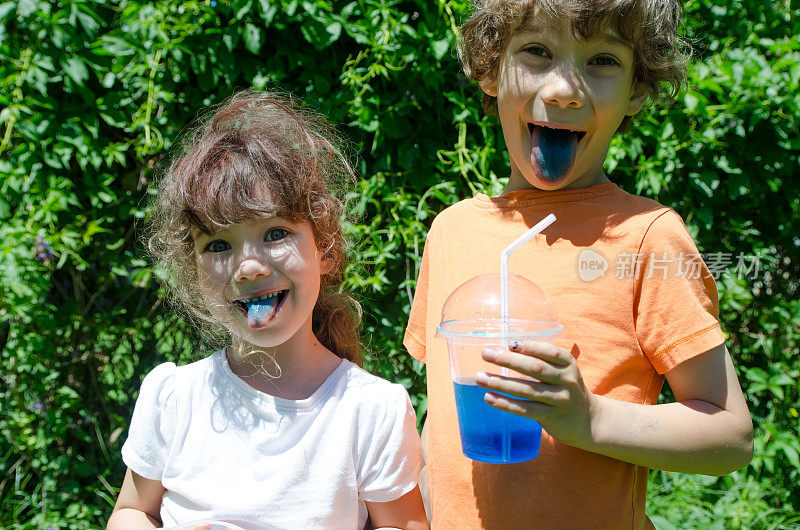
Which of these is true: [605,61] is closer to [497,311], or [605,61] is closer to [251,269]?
[497,311]

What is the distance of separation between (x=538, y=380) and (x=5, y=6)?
2528 millimetres

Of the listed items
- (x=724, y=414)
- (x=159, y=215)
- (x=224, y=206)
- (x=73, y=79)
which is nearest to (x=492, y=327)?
(x=724, y=414)

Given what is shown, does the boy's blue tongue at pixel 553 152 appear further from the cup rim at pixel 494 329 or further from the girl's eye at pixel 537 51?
the cup rim at pixel 494 329

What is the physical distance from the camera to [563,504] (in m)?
1.37

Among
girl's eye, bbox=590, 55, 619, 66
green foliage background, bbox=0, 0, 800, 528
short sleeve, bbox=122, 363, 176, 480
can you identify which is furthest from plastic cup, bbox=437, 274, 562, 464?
green foliage background, bbox=0, 0, 800, 528

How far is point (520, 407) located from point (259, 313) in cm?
63

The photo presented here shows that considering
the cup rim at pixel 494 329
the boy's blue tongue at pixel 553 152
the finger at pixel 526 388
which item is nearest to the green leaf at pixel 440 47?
the boy's blue tongue at pixel 553 152

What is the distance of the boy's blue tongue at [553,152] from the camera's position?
1.43 meters

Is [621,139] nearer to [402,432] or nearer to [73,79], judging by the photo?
[402,432]

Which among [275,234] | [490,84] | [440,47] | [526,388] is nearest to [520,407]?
[526,388]

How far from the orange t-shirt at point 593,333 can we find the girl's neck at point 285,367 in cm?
32

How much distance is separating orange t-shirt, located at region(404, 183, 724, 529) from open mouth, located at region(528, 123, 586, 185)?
0.08 meters

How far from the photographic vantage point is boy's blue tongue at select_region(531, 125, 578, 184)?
143 centimetres

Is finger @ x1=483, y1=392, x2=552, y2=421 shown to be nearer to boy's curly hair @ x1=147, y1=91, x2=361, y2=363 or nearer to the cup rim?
the cup rim
